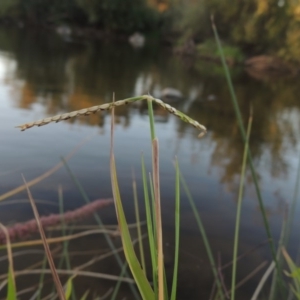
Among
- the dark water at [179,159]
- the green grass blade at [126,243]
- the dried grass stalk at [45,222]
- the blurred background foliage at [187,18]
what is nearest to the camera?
the green grass blade at [126,243]

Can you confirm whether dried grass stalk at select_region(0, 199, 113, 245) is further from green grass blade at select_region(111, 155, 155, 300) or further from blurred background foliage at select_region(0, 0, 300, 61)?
blurred background foliage at select_region(0, 0, 300, 61)

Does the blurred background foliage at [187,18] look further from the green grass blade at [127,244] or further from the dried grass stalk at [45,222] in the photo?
the green grass blade at [127,244]

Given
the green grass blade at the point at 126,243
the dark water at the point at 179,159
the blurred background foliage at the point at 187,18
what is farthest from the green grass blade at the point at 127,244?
the blurred background foliage at the point at 187,18

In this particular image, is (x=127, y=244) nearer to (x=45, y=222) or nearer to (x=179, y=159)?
(x=45, y=222)

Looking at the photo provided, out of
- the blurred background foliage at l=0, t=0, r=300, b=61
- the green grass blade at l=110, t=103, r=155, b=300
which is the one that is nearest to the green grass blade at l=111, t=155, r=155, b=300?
the green grass blade at l=110, t=103, r=155, b=300

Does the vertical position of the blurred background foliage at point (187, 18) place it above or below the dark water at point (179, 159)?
above

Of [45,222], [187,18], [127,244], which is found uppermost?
[187,18]

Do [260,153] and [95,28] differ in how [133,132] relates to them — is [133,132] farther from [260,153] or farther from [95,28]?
[95,28]

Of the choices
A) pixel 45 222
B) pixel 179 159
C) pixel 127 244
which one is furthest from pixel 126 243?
pixel 179 159
